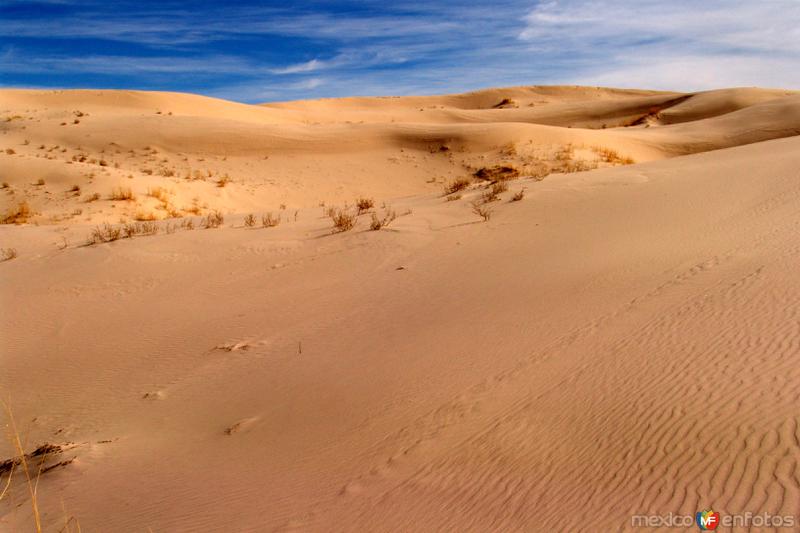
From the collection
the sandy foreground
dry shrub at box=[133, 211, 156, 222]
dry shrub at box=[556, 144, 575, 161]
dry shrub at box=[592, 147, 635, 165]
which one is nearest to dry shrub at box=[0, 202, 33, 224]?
dry shrub at box=[133, 211, 156, 222]

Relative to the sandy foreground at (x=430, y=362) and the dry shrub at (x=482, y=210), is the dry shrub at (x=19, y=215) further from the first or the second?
the dry shrub at (x=482, y=210)

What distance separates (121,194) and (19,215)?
2132mm

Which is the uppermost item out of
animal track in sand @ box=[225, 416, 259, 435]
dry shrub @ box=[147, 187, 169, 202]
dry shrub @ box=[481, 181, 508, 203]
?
dry shrub @ box=[147, 187, 169, 202]

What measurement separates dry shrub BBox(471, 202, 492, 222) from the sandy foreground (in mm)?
129

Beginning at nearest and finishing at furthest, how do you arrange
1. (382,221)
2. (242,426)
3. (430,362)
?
(242,426), (430,362), (382,221)

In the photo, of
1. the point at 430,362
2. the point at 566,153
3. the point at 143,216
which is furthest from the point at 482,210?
the point at 566,153

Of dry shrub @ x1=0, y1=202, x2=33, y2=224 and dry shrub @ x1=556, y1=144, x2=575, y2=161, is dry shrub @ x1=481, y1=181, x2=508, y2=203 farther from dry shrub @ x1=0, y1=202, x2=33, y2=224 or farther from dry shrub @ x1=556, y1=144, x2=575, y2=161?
dry shrub @ x1=0, y1=202, x2=33, y2=224

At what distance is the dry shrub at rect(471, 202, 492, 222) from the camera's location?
7.90 meters

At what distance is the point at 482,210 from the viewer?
8.40m

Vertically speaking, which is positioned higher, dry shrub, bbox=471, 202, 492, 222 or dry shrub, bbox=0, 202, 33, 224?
dry shrub, bbox=0, 202, 33, 224

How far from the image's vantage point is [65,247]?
8305 millimetres

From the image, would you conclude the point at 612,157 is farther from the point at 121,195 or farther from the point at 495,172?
the point at 121,195

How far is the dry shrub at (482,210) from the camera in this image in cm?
790

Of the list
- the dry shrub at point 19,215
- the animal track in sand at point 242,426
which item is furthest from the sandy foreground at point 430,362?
the dry shrub at point 19,215
